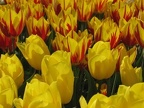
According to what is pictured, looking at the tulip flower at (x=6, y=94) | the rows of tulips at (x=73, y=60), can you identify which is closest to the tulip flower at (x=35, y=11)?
the rows of tulips at (x=73, y=60)

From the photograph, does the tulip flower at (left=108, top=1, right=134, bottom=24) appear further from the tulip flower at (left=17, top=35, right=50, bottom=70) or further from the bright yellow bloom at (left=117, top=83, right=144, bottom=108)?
the bright yellow bloom at (left=117, top=83, right=144, bottom=108)

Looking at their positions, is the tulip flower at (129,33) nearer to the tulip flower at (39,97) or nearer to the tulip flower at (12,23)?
the tulip flower at (12,23)

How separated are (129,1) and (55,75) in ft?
4.60

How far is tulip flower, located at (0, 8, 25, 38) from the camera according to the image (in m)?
1.86

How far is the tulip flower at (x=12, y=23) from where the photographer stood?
1863 mm

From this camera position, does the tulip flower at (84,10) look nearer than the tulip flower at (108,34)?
No

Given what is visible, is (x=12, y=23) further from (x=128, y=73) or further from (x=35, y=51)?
(x=128, y=73)

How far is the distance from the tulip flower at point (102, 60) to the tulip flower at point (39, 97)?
338 millimetres

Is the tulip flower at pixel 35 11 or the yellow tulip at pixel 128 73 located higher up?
the tulip flower at pixel 35 11

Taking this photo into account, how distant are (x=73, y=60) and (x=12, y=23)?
43 centimetres

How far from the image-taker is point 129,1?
2557 millimetres

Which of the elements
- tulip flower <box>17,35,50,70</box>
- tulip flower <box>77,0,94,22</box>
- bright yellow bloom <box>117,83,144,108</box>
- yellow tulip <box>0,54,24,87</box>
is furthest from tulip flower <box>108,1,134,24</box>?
bright yellow bloom <box>117,83,144,108</box>

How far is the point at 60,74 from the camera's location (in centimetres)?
125

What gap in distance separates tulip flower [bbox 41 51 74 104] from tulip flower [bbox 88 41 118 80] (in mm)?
171
